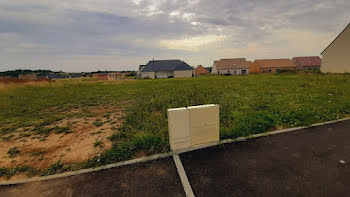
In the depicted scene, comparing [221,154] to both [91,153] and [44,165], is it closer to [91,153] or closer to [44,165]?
[91,153]

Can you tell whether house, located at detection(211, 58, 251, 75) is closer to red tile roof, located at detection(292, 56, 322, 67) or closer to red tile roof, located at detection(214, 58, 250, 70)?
red tile roof, located at detection(214, 58, 250, 70)

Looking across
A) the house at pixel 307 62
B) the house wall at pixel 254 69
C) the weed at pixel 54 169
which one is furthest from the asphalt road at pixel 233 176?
the house at pixel 307 62

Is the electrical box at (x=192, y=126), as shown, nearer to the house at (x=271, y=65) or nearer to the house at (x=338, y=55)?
the house at (x=338, y=55)

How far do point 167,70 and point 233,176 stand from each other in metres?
48.3

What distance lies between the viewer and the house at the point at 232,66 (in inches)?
2170

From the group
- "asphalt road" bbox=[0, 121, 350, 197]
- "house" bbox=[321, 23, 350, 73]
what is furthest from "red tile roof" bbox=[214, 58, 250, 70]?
"asphalt road" bbox=[0, 121, 350, 197]

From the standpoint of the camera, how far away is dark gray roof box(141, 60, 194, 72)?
4944 centimetres

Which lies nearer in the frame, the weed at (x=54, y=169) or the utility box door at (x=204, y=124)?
the weed at (x=54, y=169)

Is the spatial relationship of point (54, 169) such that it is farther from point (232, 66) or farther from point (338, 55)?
point (232, 66)

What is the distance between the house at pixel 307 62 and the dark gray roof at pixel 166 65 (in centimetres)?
4292

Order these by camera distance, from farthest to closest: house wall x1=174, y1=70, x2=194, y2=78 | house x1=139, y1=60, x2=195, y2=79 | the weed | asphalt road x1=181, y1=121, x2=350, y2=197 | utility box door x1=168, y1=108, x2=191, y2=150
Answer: house wall x1=174, y1=70, x2=194, y2=78, house x1=139, y1=60, x2=195, y2=79, utility box door x1=168, y1=108, x2=191, y2=150, the weed, asphalt road x1=181, y1=121, x2=350, y2=197

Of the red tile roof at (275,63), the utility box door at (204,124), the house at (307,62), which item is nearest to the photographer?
the utility box door at (204,124)

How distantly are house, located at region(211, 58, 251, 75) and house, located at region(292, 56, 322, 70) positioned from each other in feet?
62.4

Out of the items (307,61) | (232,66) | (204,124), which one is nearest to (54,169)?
(204,124)
